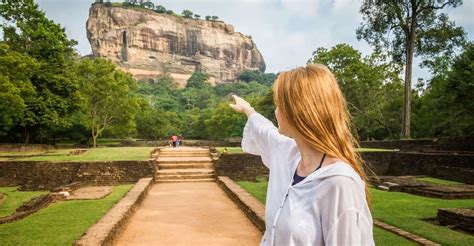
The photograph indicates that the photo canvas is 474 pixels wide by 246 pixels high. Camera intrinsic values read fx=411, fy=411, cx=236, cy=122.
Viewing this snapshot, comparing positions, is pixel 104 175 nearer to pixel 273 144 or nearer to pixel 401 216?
pixel 401 216

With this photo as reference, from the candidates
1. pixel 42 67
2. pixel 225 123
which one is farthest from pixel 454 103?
pixel 225 123

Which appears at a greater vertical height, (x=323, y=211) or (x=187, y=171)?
(x=323, y=211)

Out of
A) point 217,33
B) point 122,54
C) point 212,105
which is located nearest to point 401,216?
point 212,105

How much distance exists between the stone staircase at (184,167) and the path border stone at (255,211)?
237 centimetres

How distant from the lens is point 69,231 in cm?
580

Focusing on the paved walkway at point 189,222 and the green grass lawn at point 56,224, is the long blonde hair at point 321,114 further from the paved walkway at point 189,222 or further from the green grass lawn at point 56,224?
the paved walkway at point 189,222

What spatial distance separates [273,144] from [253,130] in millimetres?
209

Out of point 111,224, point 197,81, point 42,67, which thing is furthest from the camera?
point 197,81

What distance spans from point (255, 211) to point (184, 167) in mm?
8391

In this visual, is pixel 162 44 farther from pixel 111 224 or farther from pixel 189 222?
pixel 111 224

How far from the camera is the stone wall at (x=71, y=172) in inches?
506

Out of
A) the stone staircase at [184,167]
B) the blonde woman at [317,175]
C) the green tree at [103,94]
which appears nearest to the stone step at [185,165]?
the stone staircase at [184,167]

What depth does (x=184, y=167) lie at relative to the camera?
14984mm

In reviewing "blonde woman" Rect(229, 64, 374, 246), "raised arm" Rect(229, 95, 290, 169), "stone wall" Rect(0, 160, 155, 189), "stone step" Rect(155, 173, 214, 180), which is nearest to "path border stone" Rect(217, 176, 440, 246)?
"stone step" Rect(155, 173, 214, 180)
